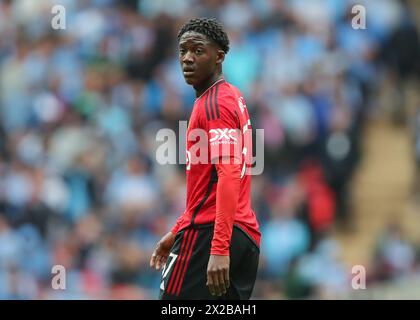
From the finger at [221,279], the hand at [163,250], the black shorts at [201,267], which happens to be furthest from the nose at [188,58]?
the finger at [221,279]

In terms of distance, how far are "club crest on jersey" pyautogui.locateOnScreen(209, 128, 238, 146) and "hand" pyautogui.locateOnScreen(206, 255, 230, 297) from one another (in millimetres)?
625

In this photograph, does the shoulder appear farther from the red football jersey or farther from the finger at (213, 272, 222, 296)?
the finger at (213, 272, 222, 296)

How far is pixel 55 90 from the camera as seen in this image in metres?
13.7

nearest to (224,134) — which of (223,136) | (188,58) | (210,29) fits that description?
(223,136)

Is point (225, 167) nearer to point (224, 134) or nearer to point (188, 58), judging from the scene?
point (224, 134)

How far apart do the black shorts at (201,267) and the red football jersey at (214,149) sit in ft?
0.22

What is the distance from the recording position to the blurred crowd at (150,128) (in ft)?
39.1

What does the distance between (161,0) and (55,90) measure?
2.00 metres

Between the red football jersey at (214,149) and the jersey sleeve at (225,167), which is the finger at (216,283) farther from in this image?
the red football jersey at (214,149)

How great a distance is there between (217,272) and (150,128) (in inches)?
304

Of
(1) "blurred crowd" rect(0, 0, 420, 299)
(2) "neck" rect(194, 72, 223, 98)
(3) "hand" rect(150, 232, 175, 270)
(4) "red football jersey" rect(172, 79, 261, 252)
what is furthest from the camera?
(1) "blurred crowd" rect(0, 0, 420, 299)

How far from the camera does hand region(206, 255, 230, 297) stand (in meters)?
5.64

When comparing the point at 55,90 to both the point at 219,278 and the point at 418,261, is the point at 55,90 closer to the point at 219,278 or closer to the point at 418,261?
→ the point at 418,261

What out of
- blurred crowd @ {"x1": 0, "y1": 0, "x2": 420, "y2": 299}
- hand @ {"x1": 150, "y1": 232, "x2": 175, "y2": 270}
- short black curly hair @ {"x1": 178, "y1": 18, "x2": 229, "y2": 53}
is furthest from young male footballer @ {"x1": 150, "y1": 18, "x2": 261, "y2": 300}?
blurred crowd @ {"x1": 0, "y1": 0, "x2": 420, "y2": 299}
